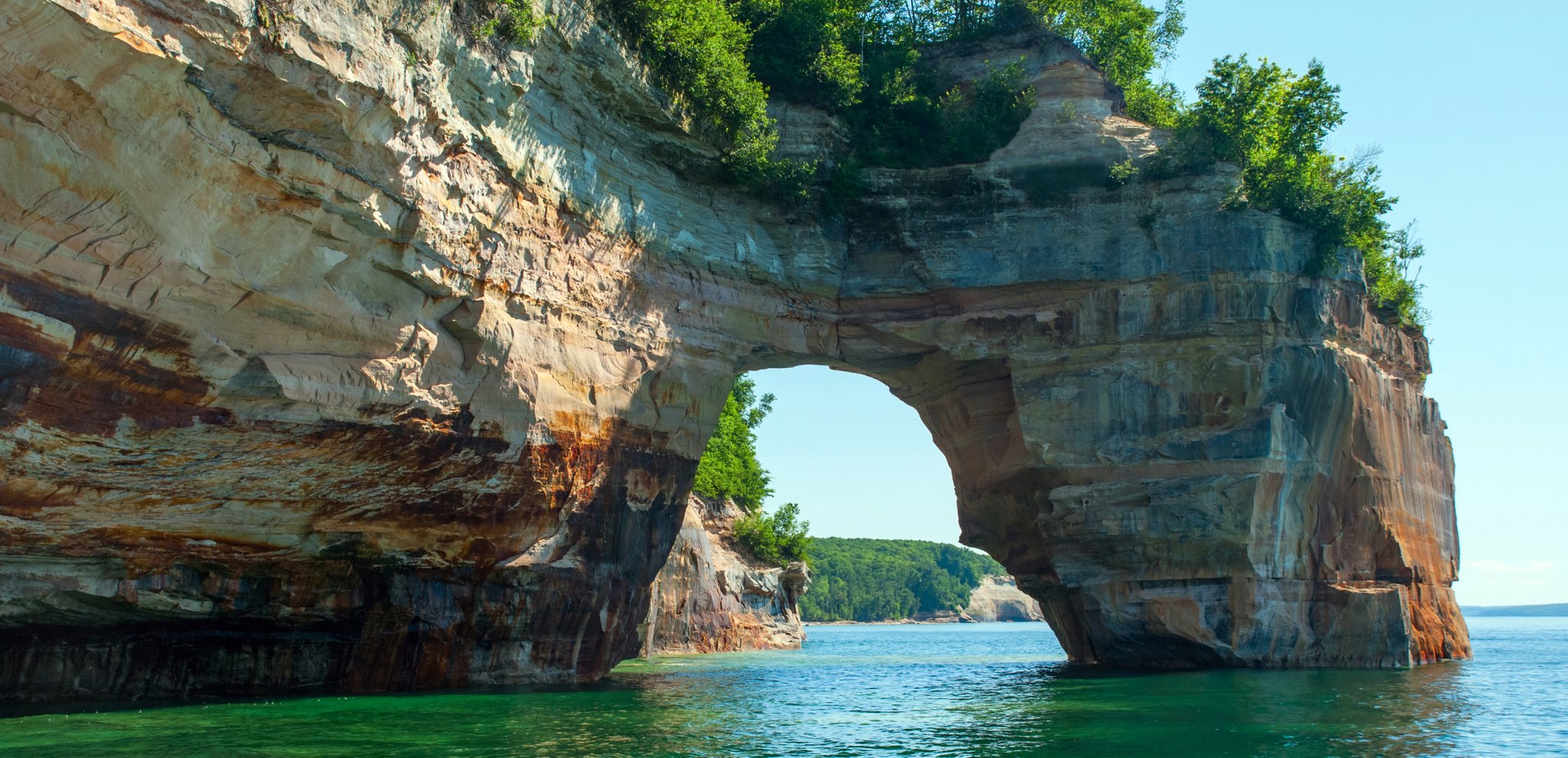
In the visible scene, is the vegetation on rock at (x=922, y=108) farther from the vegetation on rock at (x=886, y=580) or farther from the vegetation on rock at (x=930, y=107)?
the vegetation on rock at (x=886, y=580)

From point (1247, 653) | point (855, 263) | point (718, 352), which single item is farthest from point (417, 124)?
point (1247, 653)

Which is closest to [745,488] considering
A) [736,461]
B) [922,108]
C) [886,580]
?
[736,461]

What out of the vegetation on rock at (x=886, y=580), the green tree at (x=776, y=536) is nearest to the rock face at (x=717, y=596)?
the green tree at (x=776, y=536)

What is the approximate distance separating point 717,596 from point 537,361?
76.9ft

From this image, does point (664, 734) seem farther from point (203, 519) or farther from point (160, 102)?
point (160, 102)

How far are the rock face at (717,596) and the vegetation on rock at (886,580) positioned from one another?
202 feet

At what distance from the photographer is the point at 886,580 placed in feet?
403

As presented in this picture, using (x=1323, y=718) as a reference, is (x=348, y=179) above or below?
above

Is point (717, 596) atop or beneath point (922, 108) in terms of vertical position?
beneath

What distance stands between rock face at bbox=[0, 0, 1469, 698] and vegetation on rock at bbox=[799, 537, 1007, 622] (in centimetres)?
8541

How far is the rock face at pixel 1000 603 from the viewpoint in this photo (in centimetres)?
12875

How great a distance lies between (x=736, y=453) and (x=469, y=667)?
89.4ft

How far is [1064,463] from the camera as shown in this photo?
22547mm

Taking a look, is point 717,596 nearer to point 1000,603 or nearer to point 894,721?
point 894,721
